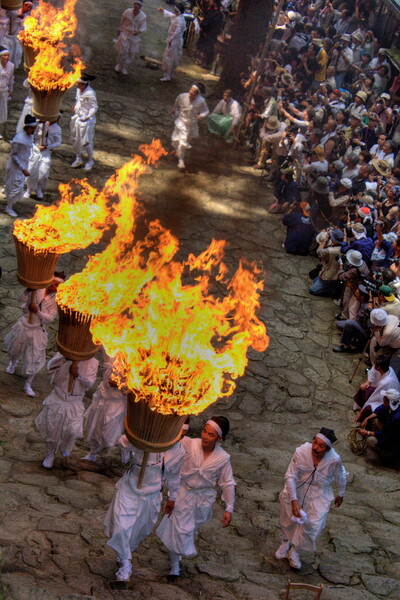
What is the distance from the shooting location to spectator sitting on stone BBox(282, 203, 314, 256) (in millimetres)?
14312

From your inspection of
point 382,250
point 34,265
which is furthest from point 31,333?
point 382,250

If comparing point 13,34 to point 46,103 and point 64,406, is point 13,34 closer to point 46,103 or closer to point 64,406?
point 46,103

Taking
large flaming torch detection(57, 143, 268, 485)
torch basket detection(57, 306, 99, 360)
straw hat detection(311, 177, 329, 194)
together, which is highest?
large flaming torch detection(57, 143, 268, 485)

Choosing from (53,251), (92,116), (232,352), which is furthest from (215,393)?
(92,116)

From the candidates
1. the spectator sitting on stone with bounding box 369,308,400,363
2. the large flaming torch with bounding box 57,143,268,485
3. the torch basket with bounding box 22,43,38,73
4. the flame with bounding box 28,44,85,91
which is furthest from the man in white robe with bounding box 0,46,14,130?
the spectator sitting on stone with bounding box 369,308,400,363

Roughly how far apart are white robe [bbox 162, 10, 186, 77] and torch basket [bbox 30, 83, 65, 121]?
29.7ft

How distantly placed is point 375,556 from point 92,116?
9793 millimetres

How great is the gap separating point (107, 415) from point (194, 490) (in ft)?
5.34

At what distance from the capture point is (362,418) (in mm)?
10023

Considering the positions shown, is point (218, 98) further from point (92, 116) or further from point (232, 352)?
point (232, 352)

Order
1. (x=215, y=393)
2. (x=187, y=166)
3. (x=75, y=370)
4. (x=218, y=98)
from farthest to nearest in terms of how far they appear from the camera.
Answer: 1. (x=218, y=98)
2. (x=187, y=166)
3. (x=75, y=370)
4. (x=215, y=393)

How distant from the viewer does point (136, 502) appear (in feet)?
22.2

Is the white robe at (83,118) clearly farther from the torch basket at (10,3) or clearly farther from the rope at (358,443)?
the rope at (358,443)

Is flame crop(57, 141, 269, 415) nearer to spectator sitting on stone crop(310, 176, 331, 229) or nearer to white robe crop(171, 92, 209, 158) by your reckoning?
spectator sitting on stone crop(310, 176, 331, 229)
